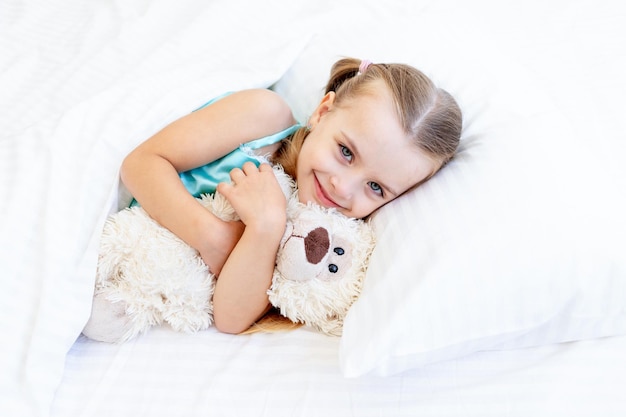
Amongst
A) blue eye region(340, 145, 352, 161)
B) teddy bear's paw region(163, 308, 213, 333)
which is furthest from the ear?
teddy bear's paw region(163, 308, 213, 333)

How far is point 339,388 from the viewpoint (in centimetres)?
78

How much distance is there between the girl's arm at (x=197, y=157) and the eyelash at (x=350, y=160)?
6.6 inches

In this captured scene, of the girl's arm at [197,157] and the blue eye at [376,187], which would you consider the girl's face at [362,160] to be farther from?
the girl's arm at [197,157]

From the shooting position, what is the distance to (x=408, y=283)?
78cm

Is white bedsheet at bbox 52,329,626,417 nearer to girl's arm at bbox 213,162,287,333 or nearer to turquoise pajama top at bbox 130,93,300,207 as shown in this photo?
girl's arm at bbox 213,162,287,333

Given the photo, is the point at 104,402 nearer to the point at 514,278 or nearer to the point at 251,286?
the point at 251,286

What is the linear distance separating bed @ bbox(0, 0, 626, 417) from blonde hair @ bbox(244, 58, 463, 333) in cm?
3

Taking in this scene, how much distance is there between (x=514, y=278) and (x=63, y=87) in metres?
0.95

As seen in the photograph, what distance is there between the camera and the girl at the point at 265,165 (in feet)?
2.95

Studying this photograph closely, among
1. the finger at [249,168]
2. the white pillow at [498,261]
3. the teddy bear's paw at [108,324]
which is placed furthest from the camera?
the finger at [249,168]

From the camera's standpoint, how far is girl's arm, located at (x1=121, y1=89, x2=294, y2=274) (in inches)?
35.9

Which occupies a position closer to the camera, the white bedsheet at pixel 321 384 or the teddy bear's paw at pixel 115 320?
the white bedsheet at pixel 321 384

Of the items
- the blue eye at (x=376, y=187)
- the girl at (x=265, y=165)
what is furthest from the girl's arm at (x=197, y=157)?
the blue eye at (x=376, y=187)

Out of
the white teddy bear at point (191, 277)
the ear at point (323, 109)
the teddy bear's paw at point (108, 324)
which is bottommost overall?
the teddy bear's paw at point (108, 324)
